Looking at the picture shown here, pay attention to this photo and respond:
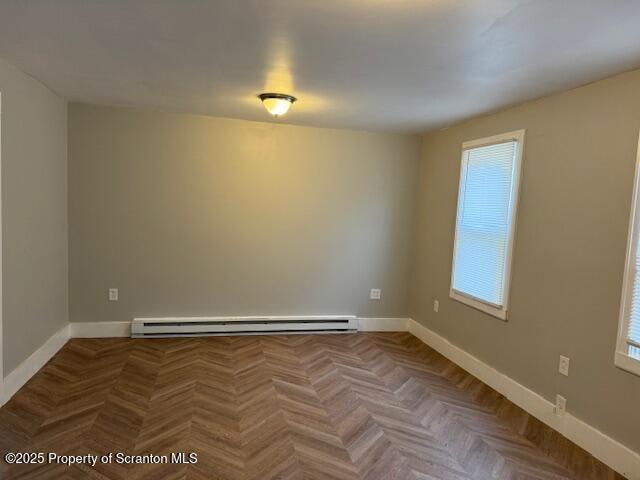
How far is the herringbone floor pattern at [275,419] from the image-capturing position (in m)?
2.21

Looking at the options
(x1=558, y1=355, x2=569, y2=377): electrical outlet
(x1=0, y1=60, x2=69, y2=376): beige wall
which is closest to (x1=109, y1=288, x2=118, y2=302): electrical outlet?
(x1=0, y1=60, x2=69, y2=376): beige wall

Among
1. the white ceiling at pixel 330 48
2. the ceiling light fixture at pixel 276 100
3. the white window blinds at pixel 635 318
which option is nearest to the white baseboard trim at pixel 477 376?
the white window blinds at pixel 635 318

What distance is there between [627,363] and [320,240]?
2850 mm

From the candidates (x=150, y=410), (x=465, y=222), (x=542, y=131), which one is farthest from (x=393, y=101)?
(x=150, y=410)

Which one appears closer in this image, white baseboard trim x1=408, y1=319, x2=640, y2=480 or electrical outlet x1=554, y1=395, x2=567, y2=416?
white baseboard trim x1=408, y1=319, x2=640, y2=480

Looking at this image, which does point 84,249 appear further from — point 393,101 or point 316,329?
point 393,101

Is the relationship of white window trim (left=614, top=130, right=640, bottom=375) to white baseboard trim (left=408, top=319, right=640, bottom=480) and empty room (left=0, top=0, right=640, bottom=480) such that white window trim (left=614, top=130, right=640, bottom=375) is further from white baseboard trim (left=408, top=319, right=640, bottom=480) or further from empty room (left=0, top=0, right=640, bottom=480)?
white baseboard trim (left=408, top=319, right=640, bottom=480)

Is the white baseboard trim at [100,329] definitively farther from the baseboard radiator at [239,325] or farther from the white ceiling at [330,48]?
the white ceiling at [330,48]

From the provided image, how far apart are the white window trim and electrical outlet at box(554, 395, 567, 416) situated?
503 mm

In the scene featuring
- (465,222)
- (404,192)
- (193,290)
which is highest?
(404,192)

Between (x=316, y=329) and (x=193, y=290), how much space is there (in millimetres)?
1351

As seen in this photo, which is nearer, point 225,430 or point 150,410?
point 225,430

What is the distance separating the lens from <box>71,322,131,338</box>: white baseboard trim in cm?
396

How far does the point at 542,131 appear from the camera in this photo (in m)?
2.87
